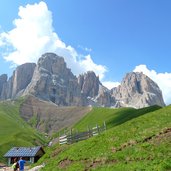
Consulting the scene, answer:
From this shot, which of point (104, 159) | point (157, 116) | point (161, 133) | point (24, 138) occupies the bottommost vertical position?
point (104, 159)

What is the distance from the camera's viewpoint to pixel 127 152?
93.8 feet

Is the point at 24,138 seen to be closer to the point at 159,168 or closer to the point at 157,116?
the point at 157,116

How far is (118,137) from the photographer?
3609 cm

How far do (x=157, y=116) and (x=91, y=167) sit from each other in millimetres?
17723

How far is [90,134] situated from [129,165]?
2920 cm

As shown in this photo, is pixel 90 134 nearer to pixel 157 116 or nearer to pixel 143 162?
pixel 157 116

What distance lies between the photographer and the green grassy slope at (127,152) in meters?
24.5

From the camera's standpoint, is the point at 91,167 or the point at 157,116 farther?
the point at 157,116

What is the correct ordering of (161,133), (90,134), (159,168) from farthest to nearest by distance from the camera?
(90,134)
(161,133)
(159,168)

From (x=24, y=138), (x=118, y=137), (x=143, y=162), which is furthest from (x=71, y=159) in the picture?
(x=24, y=138)

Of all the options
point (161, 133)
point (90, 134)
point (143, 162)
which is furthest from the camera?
point (90, 134)

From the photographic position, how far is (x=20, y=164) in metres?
36.4

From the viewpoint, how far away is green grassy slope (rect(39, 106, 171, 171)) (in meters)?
24.5

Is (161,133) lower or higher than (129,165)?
higher
